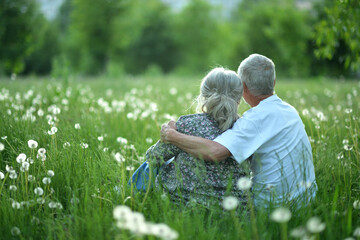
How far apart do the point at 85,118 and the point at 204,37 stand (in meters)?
49.5

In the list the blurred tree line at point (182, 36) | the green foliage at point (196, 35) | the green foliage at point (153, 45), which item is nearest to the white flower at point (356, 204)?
the blurred tree line at point (182, 36)

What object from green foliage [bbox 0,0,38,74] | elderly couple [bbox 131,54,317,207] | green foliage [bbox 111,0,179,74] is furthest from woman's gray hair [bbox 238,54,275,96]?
green foliage [bbox 111,0,179,74]

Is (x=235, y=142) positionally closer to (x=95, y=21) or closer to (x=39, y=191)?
(x=39, y=191)

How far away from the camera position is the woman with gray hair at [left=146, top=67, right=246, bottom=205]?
2631 mm

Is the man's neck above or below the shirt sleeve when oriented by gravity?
above

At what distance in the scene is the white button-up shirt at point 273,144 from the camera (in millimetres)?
2543

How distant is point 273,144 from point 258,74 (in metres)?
0.62

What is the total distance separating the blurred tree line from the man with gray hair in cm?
58

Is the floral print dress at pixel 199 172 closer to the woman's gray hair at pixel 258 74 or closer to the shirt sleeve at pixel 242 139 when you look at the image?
the shirt sleeve at pixel 242 139

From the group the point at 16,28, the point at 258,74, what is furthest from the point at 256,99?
the point at 16,28

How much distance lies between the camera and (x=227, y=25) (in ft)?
186

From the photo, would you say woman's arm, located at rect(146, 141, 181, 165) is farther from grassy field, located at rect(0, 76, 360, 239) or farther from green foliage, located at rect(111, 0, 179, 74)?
green foliage, located at rect(111, 0, 179, 74)

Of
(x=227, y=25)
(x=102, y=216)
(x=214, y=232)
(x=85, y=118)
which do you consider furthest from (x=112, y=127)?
(x=227, y=25)

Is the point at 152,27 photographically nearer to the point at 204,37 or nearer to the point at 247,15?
the point at 204,37
